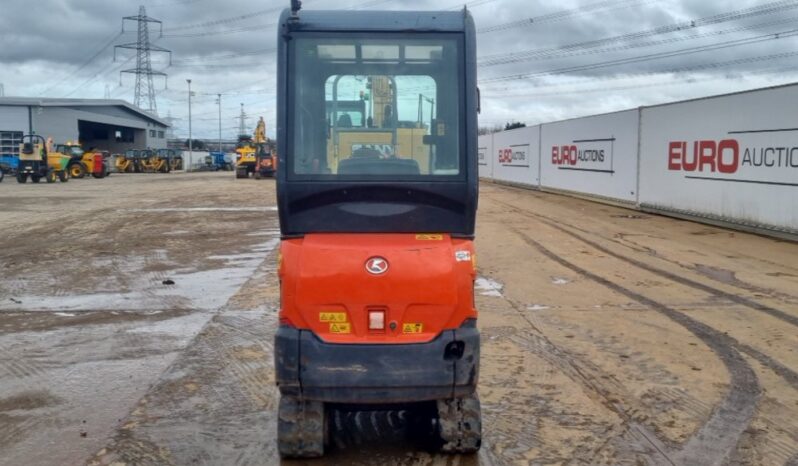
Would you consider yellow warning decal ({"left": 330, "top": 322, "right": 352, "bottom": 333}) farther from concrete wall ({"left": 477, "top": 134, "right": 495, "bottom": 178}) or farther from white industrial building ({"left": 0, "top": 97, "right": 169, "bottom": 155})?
white industrial building ({"left": 0, "top": 97, "right": 169, "bottom": 155})

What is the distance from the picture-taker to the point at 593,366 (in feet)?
21.9

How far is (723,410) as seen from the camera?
Answer: 217 inches

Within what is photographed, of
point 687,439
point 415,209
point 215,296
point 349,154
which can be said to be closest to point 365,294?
point 415,209

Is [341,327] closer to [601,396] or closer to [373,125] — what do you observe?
[373,125]

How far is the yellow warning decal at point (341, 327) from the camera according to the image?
4.30m

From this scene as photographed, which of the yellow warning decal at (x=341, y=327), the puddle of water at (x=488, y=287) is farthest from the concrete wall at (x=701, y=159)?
the yellow warning decal at (x=341, y=327)

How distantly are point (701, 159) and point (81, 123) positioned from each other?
227ft

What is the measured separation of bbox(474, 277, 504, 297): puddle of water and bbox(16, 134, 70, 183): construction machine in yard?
39764 mm

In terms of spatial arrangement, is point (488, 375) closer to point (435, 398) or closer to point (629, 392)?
point (629, 392)

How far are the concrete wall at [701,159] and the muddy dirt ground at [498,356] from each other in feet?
4.87

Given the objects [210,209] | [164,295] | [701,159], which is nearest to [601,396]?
[164,295]

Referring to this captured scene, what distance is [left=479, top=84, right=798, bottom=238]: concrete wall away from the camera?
603 inches

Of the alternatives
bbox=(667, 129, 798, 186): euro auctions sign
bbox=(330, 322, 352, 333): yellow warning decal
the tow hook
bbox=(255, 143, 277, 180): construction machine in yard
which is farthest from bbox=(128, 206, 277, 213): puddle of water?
bbox=(255, 143, 277, 180): construction machine in yard

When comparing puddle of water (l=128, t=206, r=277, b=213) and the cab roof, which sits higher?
the cab roof
